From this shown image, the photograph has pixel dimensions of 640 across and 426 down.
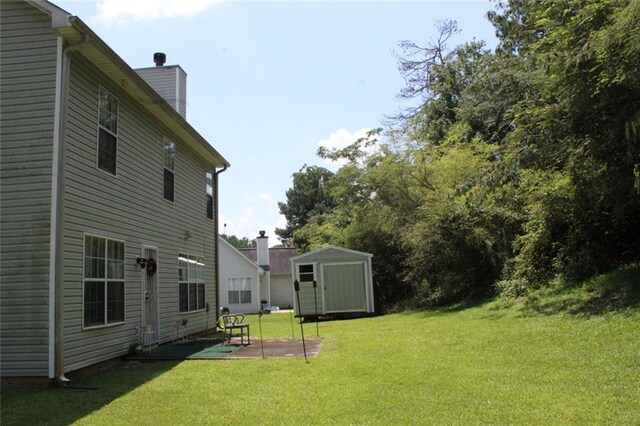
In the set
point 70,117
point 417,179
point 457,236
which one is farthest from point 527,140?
point 70,117

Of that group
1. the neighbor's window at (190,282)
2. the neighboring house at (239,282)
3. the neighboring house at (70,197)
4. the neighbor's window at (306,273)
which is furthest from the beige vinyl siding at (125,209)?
the neighboring house at (239,282)

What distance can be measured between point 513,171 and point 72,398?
1023cm

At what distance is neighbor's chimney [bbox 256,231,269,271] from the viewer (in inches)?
1156

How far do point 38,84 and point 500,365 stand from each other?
7.60 meters

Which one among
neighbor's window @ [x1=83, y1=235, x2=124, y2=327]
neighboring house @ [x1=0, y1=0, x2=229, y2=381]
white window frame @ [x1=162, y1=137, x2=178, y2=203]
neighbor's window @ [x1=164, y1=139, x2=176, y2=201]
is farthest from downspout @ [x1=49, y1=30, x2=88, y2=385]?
neighbor's window @ [x1=164, y1=139, x2=176, y2=201]

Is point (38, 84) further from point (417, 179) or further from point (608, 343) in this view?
point (417, 179)

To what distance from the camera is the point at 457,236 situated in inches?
645

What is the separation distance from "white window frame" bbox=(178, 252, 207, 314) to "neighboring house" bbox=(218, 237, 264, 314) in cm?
1378

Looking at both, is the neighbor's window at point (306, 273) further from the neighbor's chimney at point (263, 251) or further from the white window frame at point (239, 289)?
the neighbor's chimney at point (263, 251)

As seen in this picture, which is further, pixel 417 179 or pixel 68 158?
pixel 417 179

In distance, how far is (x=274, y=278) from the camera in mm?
30656

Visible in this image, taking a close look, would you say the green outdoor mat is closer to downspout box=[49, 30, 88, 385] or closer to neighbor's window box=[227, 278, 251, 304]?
downspout box=[49, 30, 88, 385]

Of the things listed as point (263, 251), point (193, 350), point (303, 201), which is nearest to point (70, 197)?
point (193, 350)

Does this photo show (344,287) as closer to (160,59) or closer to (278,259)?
(160,59)
